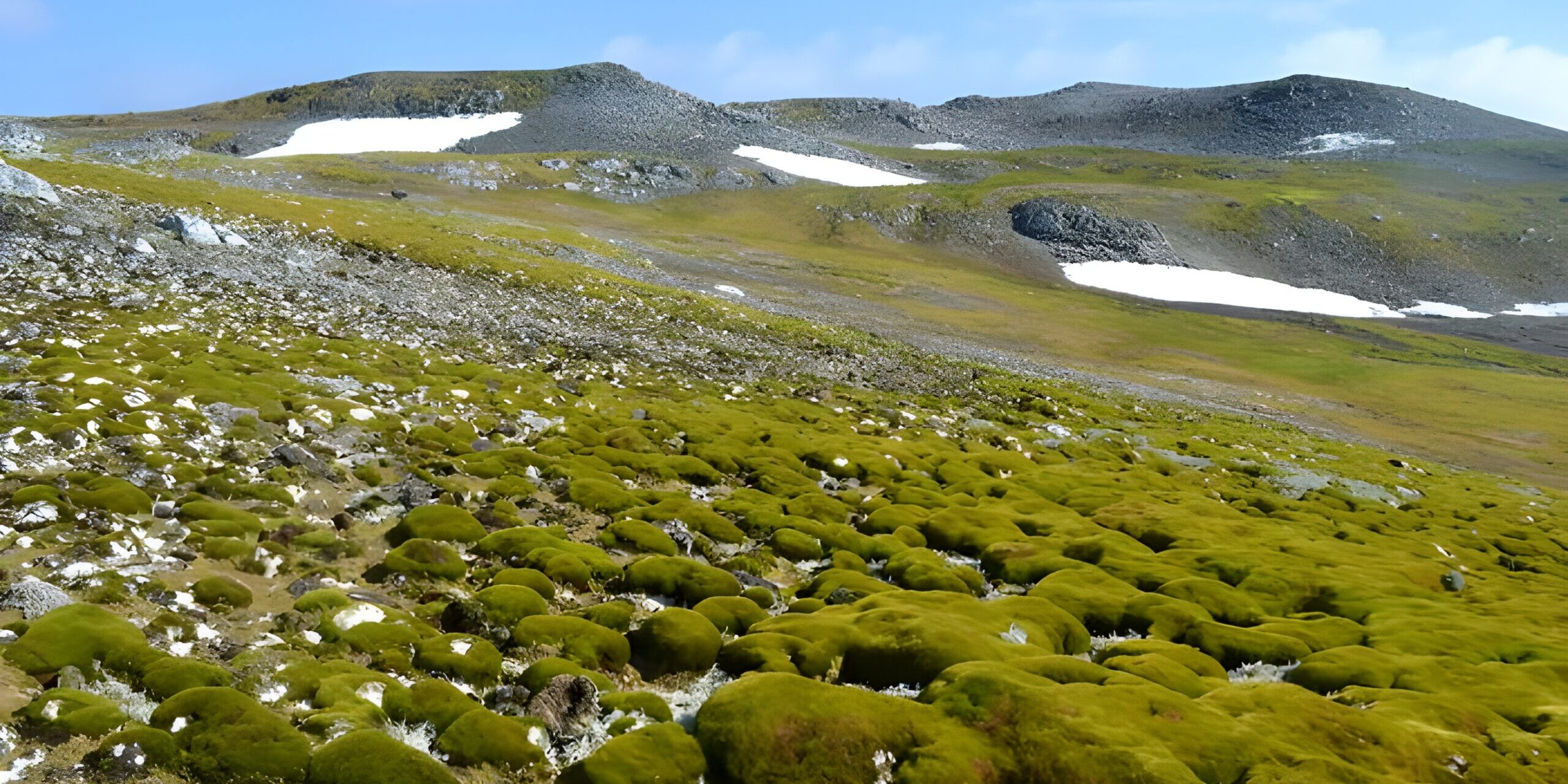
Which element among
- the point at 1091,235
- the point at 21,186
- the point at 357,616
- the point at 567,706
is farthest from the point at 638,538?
the point at 1091,235

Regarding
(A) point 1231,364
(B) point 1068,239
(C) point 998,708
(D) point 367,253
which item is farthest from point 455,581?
(B) point 1068,239

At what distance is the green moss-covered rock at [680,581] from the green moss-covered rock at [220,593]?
276 inches

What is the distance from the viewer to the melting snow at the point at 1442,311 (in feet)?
459

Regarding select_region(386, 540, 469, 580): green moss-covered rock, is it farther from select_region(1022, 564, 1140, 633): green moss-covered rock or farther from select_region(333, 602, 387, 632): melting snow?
select_region(1022, 564, 1140, 633): green moss-covered rock

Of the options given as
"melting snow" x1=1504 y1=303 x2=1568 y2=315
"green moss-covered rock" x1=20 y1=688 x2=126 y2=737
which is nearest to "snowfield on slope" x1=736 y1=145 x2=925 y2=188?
"melting snow" x1=1504 y1=303 x2=1568 y2=315

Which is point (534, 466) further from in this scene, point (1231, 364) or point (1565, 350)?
point (1565, 350)

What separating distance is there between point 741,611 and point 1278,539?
21.6 meters

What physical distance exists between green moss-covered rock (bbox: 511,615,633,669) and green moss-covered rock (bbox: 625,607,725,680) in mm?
271

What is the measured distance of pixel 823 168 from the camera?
184m

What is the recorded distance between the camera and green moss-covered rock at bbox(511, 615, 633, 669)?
46.7 ft

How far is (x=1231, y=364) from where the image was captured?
90062 millimetres

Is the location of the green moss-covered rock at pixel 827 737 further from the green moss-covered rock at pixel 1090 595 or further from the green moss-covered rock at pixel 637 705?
the green moss-covered rock at pixel 1090 595

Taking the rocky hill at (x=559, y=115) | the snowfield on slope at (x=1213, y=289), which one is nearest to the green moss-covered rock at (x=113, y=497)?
the snowfield on slope at (x=1213, y=289)

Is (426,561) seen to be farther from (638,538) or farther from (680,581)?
(680,581)
